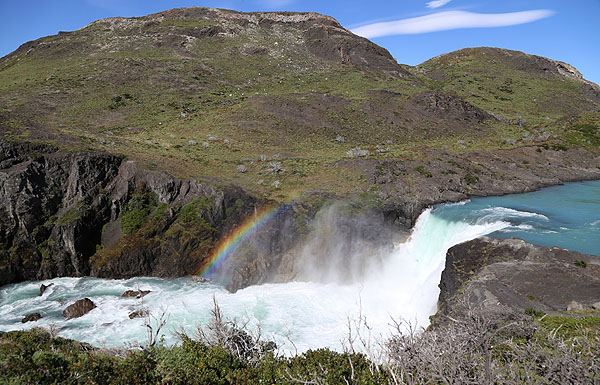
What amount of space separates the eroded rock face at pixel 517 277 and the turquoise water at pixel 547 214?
3.96m

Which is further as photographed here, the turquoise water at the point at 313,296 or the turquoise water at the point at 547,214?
the turquoise water at the point at 547,214

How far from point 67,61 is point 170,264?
8506cm

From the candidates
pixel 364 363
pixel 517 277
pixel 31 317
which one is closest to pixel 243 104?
pixel 31 317

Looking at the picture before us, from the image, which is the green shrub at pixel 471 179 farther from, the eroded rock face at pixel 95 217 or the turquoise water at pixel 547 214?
the eroded rock face at pixel 95 217

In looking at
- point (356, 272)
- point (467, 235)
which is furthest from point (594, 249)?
point (356, 272)

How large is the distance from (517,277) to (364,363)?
13.7 m

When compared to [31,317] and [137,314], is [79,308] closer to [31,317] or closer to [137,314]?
[31,317]

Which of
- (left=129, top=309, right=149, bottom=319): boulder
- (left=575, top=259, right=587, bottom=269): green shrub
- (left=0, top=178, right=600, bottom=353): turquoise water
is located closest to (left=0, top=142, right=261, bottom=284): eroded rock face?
(left=0, top=178, right=600, bottom=353): turquoise water

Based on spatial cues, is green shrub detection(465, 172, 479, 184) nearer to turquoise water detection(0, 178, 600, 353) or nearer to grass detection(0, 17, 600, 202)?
grass detection(0, 17, 600, 202)

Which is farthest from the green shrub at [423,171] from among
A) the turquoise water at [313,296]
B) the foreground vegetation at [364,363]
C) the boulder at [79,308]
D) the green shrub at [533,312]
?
the boulder at [79,308]

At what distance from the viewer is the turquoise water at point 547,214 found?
1090 inches

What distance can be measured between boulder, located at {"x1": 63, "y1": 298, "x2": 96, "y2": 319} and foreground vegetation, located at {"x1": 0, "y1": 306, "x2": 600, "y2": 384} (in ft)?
36.6

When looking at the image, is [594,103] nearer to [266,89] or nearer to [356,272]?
[266,89]

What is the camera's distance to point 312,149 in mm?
59000
